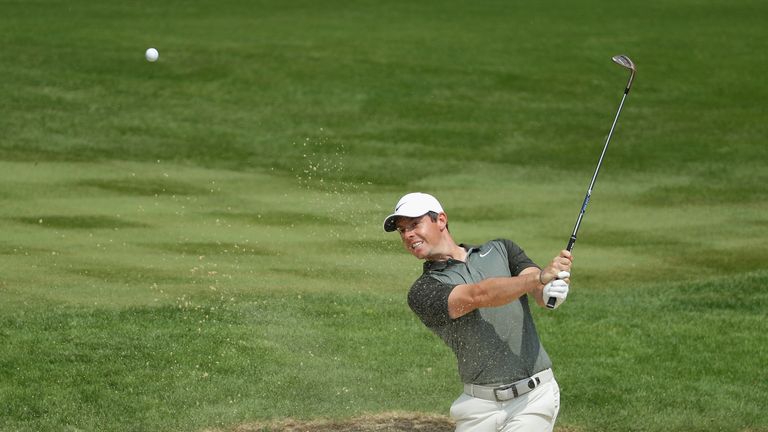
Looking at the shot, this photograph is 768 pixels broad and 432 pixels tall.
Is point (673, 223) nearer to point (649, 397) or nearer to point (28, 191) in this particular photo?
point (649, 397)

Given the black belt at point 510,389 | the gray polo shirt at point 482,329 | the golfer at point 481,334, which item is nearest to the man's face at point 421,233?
the golfer at point 481,334

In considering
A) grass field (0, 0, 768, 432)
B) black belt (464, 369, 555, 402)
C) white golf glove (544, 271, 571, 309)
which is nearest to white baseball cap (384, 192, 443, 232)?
white golf glove (544, 271, 571, 309)

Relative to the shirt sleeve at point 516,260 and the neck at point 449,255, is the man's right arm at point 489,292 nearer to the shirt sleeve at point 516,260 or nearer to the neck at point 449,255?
the neck at point 449,255

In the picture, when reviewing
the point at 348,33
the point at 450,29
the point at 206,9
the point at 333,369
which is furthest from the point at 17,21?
the point at 333,369

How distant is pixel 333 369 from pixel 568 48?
2076cm

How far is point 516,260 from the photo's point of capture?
7590mm

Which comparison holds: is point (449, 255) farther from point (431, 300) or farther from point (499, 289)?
point (499, 289)

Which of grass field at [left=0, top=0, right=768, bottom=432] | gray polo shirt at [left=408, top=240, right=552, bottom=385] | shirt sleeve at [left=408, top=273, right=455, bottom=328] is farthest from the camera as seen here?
grass field at [left=0, top=0, right=768, bottom=432]

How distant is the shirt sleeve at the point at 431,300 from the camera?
7.12 meters

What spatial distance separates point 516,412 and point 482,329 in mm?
520

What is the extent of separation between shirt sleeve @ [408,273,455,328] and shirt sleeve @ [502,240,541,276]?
Result: 1.83 ft

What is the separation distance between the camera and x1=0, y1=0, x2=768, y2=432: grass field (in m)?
11.2

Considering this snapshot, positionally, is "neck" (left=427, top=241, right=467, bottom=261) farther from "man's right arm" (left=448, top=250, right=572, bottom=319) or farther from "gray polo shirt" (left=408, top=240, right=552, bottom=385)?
"man's right arm" (left=448, top=250, right=572, bottom=319)

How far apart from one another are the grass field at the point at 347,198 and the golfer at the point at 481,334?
313 centimetres
